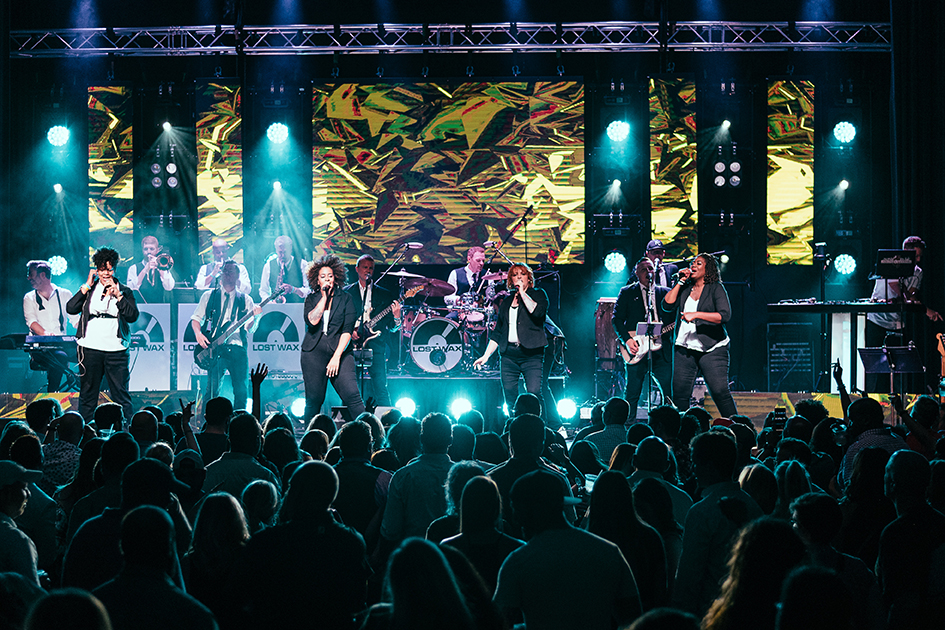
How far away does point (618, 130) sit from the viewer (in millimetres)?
13898

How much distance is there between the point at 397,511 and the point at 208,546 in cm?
98

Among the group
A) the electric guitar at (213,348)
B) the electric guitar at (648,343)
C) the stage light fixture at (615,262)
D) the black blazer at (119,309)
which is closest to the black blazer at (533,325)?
the electric guitar at (648,343)

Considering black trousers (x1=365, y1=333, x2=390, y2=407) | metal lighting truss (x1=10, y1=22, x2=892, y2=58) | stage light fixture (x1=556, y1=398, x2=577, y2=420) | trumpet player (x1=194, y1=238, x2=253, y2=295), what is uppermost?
metal lighting truss (x1=10, y1=22, x2=892, y2=58)

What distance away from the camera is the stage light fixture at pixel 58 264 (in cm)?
1391

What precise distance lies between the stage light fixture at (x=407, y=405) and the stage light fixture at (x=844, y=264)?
7.22 metres

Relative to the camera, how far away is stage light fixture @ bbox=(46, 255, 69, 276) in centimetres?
1391

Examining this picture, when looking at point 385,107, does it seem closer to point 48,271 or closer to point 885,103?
point 48,271

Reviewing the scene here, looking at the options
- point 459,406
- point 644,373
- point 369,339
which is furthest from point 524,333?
point 369,339

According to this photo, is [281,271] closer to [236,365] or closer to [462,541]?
[236,365]

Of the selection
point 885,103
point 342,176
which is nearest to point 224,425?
point 342,176

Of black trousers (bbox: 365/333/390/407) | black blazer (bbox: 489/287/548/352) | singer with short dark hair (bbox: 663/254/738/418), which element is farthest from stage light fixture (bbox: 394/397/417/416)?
singer with short dark hair (bbox: 663/254/738/418)

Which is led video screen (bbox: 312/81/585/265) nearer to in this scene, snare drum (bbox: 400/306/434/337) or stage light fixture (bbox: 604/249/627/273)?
stage light fixture (bbox: 604/249/627/273)

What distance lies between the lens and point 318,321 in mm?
8250

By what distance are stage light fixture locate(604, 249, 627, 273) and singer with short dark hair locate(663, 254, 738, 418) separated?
4949 millimetres
